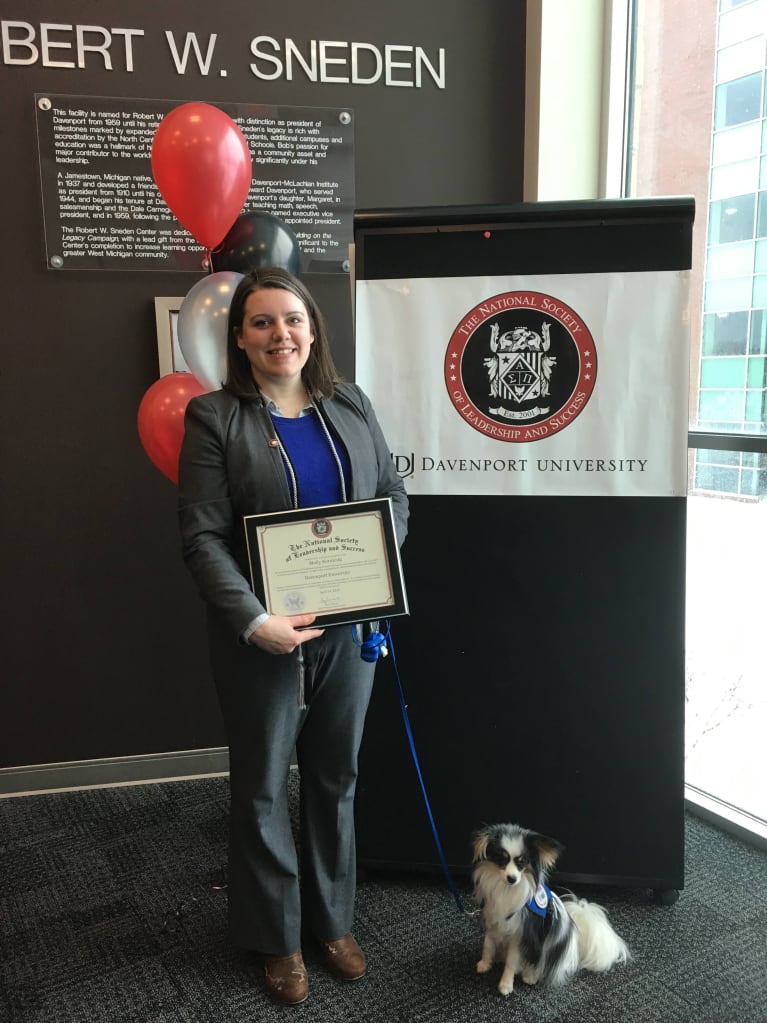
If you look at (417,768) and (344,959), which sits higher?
(417,768)

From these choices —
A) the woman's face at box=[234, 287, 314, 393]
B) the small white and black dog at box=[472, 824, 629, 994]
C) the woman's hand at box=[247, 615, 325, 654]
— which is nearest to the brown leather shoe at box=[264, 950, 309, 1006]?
the small white and black dog at box=[472, 824, 629, 994]

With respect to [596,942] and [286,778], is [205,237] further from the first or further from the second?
[596,942]

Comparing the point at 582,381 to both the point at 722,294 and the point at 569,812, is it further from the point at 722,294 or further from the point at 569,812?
the point at 569,812

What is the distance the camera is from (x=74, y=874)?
7.88ft

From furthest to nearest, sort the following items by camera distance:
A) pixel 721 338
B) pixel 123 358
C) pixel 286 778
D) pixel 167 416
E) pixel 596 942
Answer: pixel 123 358, pixel 721 338, pixel 167 416, pixel 596 942, pixel 286 778

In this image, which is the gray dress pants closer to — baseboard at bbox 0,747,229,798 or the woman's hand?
the woman's hand

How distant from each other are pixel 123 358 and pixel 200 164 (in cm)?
90

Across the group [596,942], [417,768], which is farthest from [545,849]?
[417,768]

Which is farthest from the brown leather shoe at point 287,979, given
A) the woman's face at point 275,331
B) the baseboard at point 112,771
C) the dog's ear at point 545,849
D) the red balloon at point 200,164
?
the red balloon at point 200,164

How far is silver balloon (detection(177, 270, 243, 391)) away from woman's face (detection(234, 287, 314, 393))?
12.5 inches

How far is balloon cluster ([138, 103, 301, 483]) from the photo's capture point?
1.99 metres

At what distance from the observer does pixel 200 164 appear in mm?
1981

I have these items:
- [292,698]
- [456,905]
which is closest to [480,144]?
[292,698]

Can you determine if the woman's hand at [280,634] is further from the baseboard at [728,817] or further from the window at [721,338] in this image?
the baseboard at [728,817]
